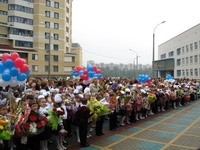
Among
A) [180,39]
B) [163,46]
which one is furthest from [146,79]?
[163,46]

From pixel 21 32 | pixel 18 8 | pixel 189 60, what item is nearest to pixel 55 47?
pixel 21 32

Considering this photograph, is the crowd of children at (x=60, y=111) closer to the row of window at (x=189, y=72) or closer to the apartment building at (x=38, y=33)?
the row of window at (x=189, y=72)

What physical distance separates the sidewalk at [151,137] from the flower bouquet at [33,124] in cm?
179

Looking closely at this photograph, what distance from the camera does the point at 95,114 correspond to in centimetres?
858

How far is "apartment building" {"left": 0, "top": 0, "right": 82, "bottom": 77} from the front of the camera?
48.8m

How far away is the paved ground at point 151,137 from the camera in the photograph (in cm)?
818

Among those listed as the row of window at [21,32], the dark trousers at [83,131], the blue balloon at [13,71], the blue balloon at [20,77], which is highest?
the row of window at [21,32]

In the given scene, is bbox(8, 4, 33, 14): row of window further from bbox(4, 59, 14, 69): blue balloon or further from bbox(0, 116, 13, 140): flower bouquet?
bbox(0, 116, 13, 140): flower bouquet

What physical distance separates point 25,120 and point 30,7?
4963cm

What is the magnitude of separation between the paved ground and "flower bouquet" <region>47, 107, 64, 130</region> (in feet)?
4.09

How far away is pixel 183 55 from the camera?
51344 mm

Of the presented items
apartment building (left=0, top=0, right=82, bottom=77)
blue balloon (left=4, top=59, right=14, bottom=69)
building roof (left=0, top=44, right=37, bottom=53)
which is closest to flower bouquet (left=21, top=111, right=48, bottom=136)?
blue balloon (left=4, top=59, right=14, bottom=69)

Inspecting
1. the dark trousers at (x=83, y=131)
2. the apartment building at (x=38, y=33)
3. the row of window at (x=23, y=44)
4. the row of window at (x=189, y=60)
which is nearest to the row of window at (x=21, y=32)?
the apartment building at (x=38, y=33)

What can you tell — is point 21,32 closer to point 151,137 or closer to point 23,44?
point 23,44
